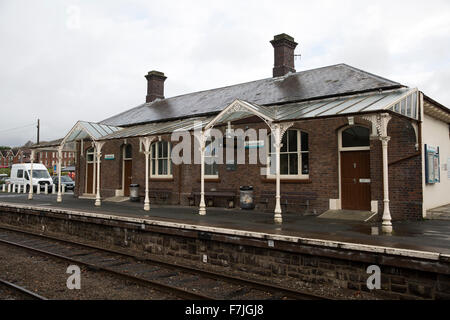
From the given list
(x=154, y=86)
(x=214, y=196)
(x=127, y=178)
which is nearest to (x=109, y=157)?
(x=127, y=178)

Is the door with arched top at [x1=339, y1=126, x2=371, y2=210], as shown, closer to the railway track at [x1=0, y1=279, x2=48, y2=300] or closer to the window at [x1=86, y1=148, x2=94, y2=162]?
the railway track at [x1=0, y1=279, x2=48, y2=300]

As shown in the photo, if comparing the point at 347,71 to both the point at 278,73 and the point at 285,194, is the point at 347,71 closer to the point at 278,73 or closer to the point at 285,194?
the point at 278,73

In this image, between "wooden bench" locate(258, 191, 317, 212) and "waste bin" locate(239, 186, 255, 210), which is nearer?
"wooden bench" locate(258, 191, 317, 212)

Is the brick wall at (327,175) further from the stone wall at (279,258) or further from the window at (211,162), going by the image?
the stone wall at (279,258)

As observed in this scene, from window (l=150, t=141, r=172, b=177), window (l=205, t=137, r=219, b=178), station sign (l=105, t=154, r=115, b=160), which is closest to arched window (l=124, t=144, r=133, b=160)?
station sign (l=105, t=154, r=115, b=160)

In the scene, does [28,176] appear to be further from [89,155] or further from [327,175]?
[327,175]

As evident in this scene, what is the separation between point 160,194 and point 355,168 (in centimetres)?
898

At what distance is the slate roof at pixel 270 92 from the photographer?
12.3 metres

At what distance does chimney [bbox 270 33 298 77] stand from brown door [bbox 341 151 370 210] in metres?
7.02

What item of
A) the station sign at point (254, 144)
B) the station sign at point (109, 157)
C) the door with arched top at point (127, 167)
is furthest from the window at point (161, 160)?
the station sign at point (254, 144)

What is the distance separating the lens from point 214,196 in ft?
48.6

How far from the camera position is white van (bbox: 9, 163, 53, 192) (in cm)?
2642
